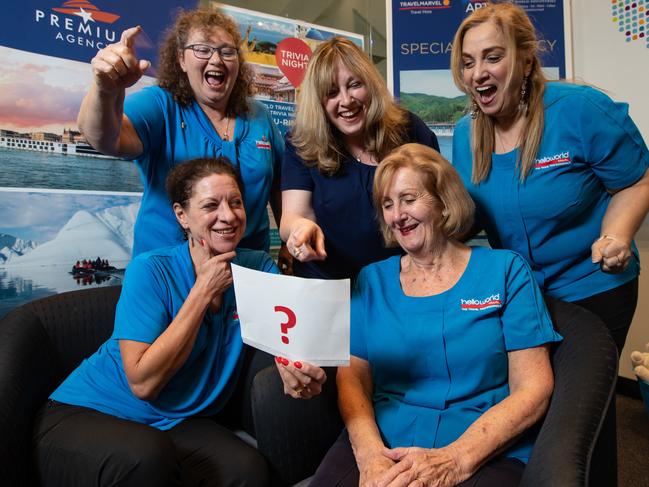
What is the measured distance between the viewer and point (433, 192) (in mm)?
1507

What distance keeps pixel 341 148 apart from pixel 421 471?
43.4 inches

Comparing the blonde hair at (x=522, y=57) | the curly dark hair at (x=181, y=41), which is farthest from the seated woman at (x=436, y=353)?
the curly dark hair at (x=181, y=41)

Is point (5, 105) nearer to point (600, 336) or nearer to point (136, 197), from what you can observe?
point (136, 197)

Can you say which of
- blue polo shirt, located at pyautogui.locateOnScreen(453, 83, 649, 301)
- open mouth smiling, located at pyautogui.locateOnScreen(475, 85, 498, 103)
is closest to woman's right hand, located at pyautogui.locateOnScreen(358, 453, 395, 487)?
blue polo shirt, located at pyautogui.locateOnScreen(453, 83, 649, 301)

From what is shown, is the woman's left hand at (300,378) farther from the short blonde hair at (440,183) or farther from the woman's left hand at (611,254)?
the woman's left hand at (611,254)

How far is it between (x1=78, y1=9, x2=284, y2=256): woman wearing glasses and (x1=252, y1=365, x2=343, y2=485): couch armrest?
725 mm

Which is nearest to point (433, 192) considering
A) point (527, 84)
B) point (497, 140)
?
point (497, 140)

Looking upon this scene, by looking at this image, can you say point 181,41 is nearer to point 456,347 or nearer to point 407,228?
point 407,228

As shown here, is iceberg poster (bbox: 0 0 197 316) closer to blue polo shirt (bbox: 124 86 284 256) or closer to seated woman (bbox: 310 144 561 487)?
blue polo shirt (bbox: 124 86 284 256)

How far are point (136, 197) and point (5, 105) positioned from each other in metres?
0.74

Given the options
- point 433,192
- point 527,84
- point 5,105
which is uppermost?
point 5,105

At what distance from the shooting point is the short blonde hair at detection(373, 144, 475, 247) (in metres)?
1.50

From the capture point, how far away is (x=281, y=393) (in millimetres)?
1430

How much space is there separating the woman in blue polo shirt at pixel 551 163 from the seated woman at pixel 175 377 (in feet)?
2.72
